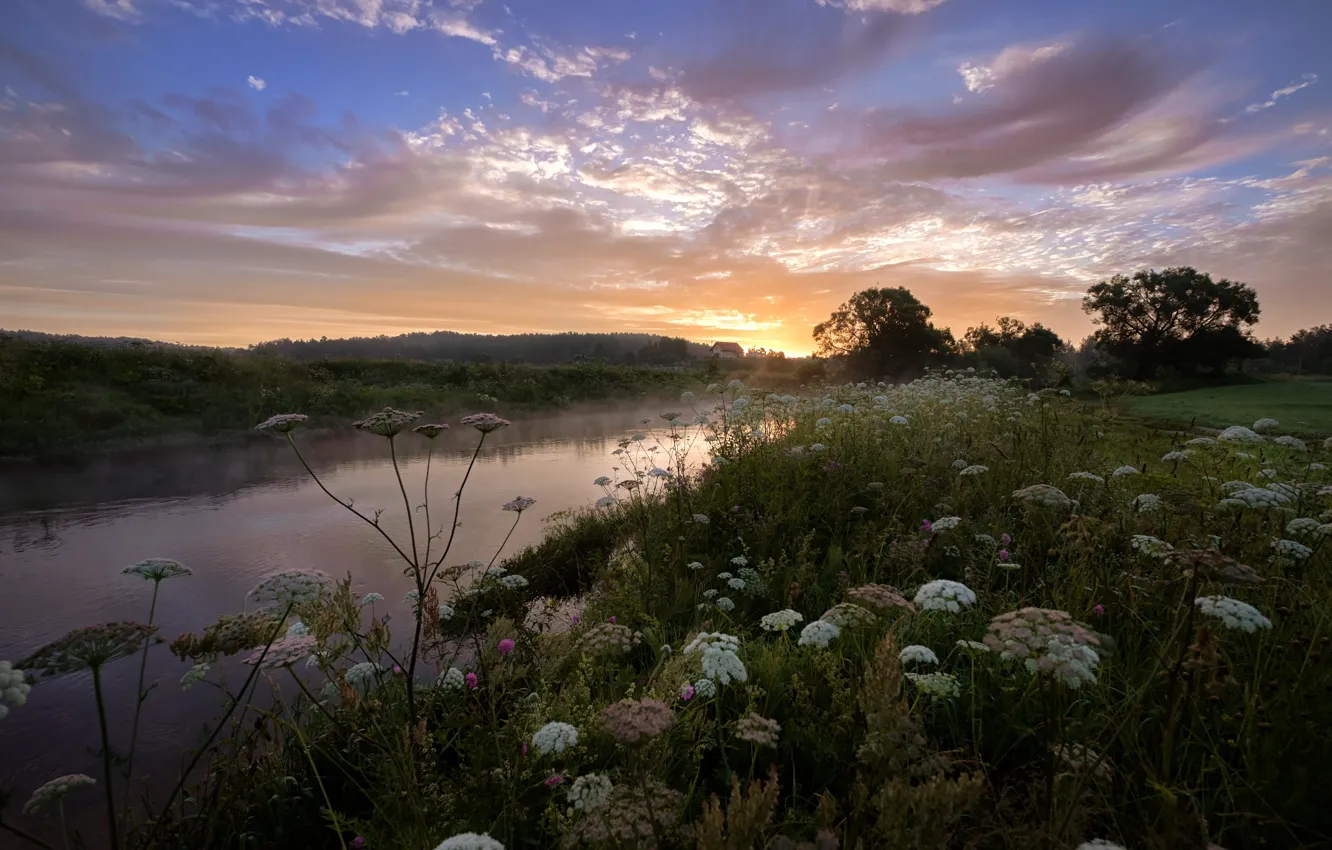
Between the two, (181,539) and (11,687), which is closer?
(11,687)

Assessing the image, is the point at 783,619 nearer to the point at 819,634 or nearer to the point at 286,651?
the point at 819,634

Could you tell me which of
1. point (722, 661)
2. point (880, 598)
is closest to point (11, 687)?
point (722, 661)

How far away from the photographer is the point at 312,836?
112 inches

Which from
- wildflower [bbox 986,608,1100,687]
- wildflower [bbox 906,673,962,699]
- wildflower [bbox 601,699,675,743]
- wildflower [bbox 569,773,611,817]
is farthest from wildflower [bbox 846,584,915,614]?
wildflower [bbox 569,773,611,817]

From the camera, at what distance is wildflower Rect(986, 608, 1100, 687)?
5.14 ft

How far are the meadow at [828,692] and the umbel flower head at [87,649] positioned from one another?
0.04ft

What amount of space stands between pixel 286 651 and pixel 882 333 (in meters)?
41.5

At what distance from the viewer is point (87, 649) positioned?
1.86 meters

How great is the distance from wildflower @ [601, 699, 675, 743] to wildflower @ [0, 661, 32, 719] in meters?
1.53

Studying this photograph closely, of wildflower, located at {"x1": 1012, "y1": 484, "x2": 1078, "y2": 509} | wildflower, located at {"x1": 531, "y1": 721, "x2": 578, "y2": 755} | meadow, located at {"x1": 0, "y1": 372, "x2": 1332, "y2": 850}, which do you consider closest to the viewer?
meadow, located at {"x1": 0, "y1": 372, "x2": 1332, "y2": 850}

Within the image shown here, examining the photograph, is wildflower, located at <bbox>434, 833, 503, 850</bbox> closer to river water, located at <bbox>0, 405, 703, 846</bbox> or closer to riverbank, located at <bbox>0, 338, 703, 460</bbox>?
river water, located at <bbox>0, 405, 703, 846</bbox>

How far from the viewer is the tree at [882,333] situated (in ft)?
129

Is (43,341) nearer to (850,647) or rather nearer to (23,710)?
(23,710)

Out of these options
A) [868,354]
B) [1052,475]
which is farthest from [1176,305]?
[1052,475]
